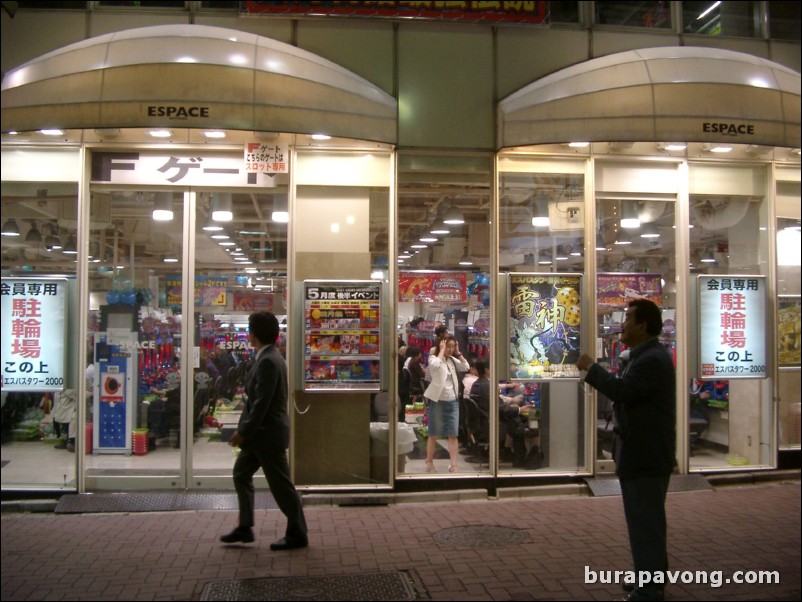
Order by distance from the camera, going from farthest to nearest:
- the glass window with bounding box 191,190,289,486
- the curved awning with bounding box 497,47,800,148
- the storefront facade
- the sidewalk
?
the glass window with bounding box 191,190,289,486 < the storefront facade < the curved awning with bounding box 497,47,800,148 < the sidewalk

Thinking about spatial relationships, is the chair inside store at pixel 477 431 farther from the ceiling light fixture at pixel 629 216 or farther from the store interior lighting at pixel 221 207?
the store interior lighting at pixel 221 207

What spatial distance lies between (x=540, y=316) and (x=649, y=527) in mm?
3833

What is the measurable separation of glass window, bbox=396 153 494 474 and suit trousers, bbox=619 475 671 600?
11.7 ft

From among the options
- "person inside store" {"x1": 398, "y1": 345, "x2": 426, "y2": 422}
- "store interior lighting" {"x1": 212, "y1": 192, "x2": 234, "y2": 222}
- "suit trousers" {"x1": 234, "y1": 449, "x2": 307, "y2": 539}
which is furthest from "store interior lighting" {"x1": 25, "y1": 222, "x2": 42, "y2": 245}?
"person inside store" {"x1": 398, "y1": 345, "x2": 426, "y2": 422}

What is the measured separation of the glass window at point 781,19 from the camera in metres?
9.38

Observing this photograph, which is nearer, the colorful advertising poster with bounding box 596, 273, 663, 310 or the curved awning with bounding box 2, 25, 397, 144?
the curved awning with bounding box 2, 25, 397, 144

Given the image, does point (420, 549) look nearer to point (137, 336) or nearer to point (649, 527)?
point (649, 527)

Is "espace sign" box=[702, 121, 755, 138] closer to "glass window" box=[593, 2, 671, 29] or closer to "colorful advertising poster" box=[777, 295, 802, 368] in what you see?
"glass window" box=[593, 2, 671, 29]

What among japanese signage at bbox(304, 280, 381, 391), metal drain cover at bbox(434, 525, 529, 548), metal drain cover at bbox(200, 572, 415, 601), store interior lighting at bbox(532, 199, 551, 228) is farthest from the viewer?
store interior lighting at bbox(532, 199, 551, 228)

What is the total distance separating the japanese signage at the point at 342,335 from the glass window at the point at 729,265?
12.6 ft

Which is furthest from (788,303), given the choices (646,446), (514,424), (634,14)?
(646,446)

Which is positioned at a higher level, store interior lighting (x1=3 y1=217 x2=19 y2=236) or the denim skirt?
store interior lighting (x1=3 y1=217 x2=19 y2=236)

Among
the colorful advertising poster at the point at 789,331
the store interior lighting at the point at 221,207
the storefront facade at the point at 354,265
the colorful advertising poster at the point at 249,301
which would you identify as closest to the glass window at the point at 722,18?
the storefront facade at the point at 354,265

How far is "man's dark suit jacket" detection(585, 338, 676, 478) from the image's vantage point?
491cm
